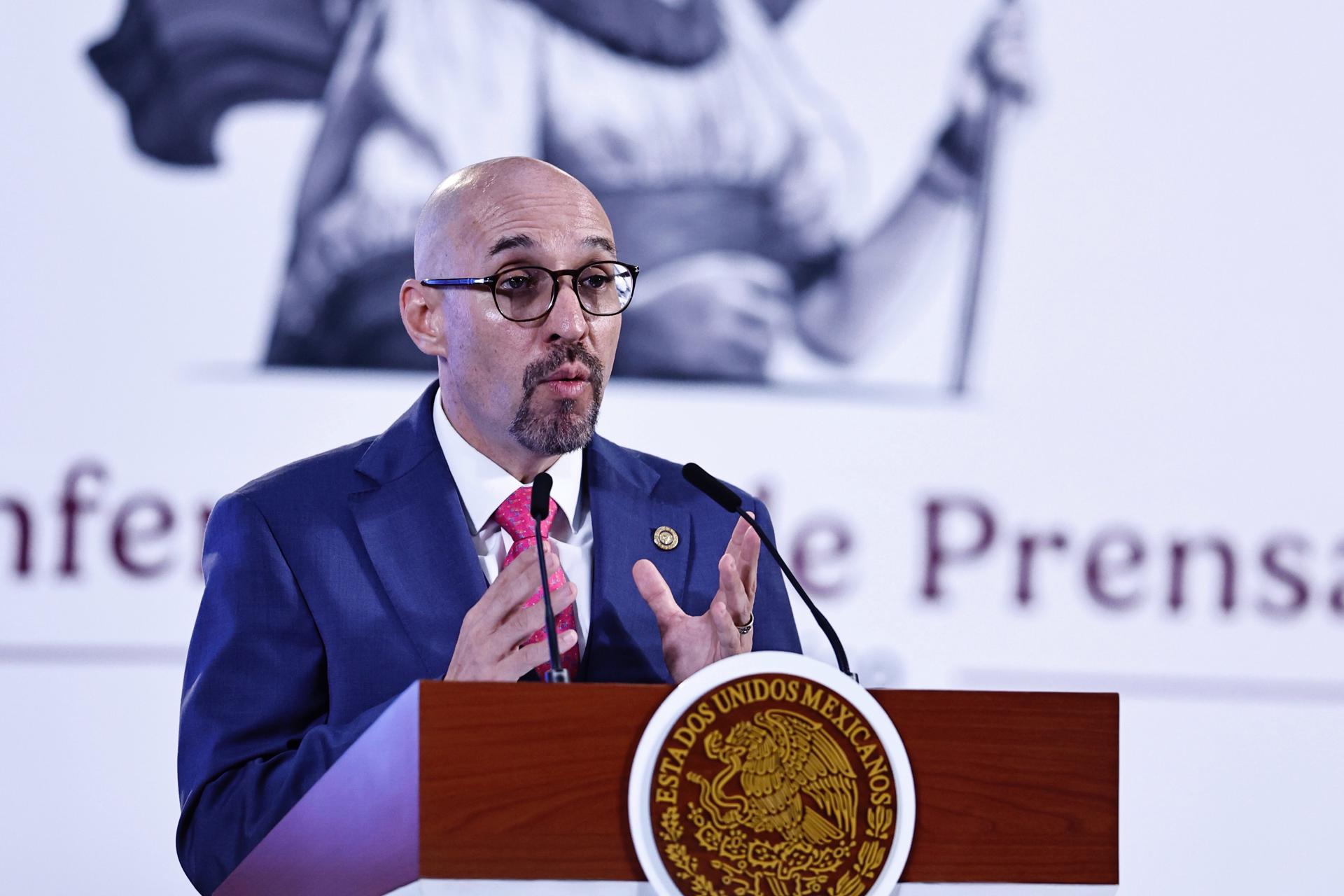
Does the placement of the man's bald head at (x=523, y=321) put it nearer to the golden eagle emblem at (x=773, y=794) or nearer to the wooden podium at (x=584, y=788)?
the wooden podium at (x=584, y=788)

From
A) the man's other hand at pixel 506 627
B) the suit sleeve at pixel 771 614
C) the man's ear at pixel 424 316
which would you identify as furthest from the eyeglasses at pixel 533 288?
the man's other hand at pixel 506 627

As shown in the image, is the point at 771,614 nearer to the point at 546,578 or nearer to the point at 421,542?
the point at 421,542

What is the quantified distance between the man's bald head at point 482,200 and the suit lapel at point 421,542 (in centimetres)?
31

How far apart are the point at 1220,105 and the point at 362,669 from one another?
2493mm

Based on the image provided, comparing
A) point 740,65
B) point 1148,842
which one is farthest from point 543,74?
point 1148,842

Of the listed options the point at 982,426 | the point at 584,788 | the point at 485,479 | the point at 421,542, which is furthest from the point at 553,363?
the point at 982,426

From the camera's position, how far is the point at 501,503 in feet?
7.96

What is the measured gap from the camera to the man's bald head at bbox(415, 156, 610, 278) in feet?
7.93

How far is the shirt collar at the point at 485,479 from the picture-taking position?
244 cm

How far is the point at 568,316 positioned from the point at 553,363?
75 mm

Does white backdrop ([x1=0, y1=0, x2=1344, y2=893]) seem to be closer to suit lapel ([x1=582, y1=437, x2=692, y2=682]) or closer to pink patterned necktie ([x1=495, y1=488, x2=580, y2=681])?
suit lapel ([x1=582, y1=437, x2=692, y2=682])

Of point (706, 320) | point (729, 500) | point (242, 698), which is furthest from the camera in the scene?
point (706, 320)

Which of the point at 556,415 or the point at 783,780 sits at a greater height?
the point at 556,415

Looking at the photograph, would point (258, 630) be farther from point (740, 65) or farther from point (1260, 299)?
point (1260, 299)
